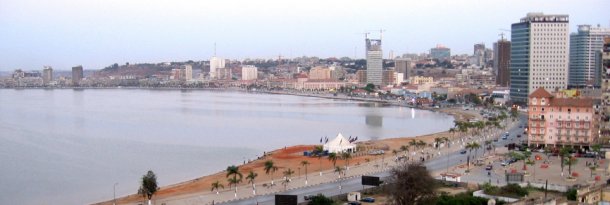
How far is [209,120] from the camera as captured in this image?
23.8 metres

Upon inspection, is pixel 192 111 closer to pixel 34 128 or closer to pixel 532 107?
pixel 34 128

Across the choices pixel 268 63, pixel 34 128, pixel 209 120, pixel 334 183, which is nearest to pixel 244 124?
pixel 209 120

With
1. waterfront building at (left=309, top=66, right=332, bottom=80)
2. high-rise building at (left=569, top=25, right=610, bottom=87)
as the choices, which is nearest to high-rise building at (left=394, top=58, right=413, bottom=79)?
waterfront building at (left=309, top=66, right=332, bottom=80)

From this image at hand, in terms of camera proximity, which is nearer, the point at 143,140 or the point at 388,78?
the point at 143,140

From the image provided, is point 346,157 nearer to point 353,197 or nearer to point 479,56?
point 353,197

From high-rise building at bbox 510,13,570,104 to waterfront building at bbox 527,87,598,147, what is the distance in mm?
10556

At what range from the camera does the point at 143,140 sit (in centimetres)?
1738

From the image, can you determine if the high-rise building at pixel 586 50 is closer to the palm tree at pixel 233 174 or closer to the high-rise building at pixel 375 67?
the high-rise building at pixel 375 67

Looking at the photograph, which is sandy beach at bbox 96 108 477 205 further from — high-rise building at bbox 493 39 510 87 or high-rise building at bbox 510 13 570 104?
high-rise building at bbox 493 39 510 87

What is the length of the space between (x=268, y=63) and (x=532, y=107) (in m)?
84.6

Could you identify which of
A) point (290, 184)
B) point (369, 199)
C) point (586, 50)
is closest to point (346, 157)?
point (290, 184)

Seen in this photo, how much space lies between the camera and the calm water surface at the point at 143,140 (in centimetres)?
1127

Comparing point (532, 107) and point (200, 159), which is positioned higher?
point (532, 107)

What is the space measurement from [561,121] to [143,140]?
9.60m
